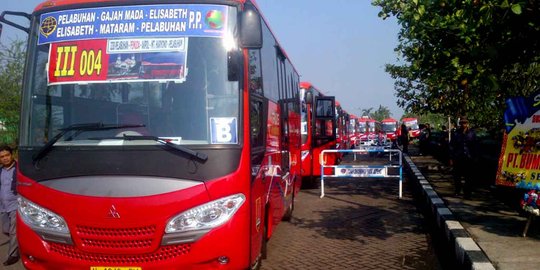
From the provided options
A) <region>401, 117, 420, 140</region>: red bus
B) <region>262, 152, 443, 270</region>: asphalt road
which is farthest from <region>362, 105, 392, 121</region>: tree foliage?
<region>262, 152, 443, 270</region>: asphalt road

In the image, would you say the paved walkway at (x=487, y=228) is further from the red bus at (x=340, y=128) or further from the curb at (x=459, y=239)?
the red bus at (x=340, y=128)

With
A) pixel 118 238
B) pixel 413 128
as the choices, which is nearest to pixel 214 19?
pixel 118 238

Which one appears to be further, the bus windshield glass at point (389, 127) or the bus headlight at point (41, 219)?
the bus windshield glass at point (389, 127)

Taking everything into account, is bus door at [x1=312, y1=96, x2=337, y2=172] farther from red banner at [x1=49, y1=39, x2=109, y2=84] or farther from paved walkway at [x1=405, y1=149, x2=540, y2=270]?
red banner at [x1=49, y1=39, x2=109, y2=84]

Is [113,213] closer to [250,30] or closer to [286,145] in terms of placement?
[250,30]

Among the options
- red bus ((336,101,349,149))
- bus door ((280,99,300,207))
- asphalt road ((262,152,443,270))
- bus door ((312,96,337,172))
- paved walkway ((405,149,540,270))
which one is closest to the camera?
paved walkway ((405,149,540,270))

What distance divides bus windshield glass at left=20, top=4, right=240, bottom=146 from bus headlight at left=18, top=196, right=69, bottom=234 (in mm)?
590

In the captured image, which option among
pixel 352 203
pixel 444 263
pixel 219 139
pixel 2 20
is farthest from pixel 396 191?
pixel 2 20

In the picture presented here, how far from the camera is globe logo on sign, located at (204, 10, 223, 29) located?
4473mm

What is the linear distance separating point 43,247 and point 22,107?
1334 mm

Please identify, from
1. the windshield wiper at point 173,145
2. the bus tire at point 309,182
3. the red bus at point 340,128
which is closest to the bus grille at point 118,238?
the windshield wiper at point 173,145

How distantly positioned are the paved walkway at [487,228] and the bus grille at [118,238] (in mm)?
3407

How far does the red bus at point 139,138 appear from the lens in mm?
4176

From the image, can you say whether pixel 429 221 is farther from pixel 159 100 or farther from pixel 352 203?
pixel 159 100
